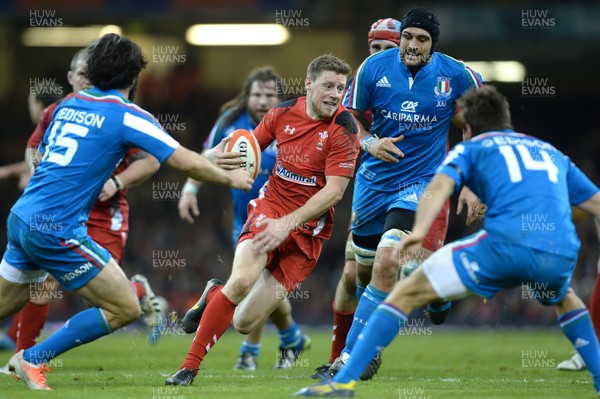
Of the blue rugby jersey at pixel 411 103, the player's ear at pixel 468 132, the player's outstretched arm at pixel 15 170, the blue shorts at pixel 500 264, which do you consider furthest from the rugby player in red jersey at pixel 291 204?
the player's outstretched arm at pixel 15 170

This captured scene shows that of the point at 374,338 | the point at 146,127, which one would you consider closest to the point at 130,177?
the point at 146,127

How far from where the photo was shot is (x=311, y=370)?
29.4 feet

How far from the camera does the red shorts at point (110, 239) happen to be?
28.2ft

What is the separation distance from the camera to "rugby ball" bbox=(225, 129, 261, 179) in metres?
7.05

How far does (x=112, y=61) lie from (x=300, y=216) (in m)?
1.79

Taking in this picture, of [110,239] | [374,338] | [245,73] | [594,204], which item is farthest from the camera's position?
[245,73]

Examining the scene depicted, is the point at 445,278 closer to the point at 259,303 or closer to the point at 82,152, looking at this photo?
the point at 259,303

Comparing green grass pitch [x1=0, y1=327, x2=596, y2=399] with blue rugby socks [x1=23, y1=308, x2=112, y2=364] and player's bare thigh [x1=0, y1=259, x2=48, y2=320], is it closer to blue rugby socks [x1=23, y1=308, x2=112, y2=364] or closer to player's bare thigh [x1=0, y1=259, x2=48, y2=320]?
blue rugby socks [x1=23, y1=308, x2=112, y2=364]

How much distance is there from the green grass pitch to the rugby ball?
5.25 ft

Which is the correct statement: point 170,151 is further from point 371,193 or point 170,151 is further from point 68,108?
point 371,193

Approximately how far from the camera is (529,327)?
17.8 m

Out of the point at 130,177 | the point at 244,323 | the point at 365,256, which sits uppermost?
the point at 130,177

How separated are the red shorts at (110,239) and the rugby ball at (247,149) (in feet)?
6.85

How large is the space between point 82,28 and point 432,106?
13.8 m
